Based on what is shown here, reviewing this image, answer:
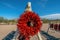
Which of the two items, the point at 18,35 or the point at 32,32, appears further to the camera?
the point at 18,35

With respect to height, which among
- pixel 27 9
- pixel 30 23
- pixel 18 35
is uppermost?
pixel 27 9

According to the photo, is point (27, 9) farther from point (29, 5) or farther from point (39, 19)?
point (39, 19)

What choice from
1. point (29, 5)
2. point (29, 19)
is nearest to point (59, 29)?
point (29, 5)

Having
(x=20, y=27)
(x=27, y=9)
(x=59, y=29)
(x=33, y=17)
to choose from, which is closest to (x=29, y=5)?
(x=27, y=9)

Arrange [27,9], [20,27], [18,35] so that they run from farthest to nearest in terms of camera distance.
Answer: [27,9] < [18,35] < [20,27]

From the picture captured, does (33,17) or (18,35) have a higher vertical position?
(33,17)

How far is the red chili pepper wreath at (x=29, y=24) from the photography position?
639cm

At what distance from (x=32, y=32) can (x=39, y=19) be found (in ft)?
2.11

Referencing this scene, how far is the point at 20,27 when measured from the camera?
6.39 m

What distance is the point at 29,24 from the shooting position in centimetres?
675

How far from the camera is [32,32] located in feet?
21.3

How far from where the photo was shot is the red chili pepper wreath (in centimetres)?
639

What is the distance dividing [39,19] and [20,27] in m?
0.88


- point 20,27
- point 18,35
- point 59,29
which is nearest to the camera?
point 20,27
